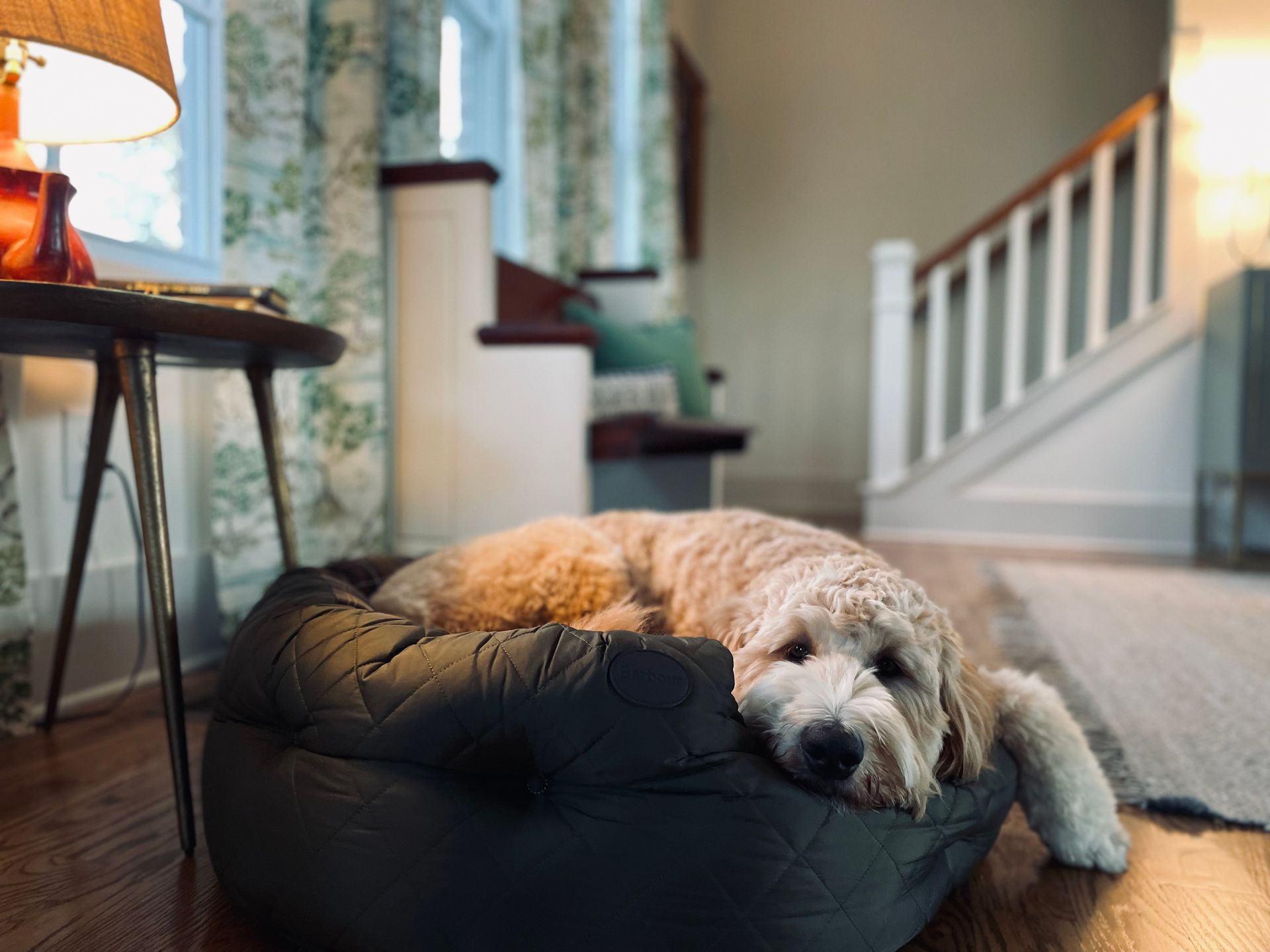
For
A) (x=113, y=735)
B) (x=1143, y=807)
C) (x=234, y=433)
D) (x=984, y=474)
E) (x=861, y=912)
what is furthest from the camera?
(x=984, y=474)

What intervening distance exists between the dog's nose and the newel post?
12.8 feet

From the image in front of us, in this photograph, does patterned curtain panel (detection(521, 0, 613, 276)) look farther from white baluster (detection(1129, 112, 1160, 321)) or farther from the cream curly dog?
white baluster (detection(1129, 112, 1160, 321))

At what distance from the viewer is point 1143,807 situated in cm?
131

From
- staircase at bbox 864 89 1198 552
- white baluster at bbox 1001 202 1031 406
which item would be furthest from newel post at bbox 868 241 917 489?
white baluster at bbox 1001 202 1031 406

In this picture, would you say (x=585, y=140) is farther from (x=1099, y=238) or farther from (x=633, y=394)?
(x=1099, y=238)

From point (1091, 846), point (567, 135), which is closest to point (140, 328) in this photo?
point (1091, 846)

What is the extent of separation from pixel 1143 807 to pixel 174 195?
2.33m

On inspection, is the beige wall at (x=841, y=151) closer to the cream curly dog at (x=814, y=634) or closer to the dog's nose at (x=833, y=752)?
the cream curly dog at (x=814, y=634)

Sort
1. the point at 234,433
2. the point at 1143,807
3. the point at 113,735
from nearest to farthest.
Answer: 1. the point at 1143,807
2. the point at 113,735
3. the point at 234,433

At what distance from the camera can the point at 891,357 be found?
15.0 ft

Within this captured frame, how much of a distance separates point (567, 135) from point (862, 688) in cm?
332

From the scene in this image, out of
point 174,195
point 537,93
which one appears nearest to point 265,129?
point 174,195

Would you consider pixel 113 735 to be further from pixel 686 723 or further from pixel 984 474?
pixel 984 474

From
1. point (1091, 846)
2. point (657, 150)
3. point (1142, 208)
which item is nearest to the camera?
point (1091, 846)
